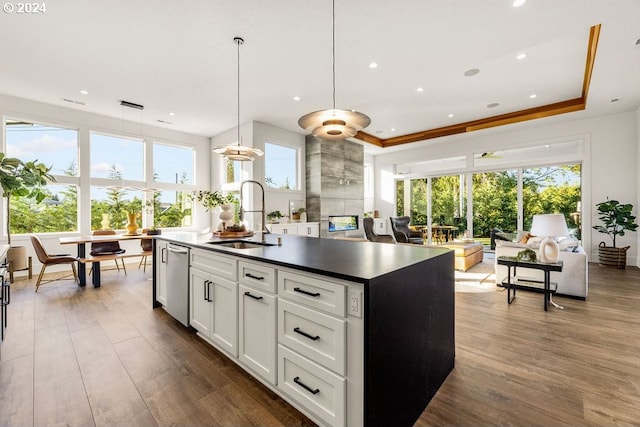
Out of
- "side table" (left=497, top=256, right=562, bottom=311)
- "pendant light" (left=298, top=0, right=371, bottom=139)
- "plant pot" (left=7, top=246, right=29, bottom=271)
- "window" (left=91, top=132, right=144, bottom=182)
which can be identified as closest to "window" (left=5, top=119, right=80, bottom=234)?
"window" (left=91, top=132, right=144, bottom=182)

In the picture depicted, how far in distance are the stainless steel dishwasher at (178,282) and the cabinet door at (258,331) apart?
97cm

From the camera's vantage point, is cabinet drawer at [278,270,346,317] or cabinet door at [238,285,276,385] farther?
cabinet door at [238,285,276,385]

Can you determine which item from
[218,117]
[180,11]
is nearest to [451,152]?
[218,117]

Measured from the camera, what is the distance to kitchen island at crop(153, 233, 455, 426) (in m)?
1.24

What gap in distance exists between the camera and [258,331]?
1.78 m

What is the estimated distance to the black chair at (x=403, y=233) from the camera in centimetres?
684

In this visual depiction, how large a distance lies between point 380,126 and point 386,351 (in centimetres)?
661

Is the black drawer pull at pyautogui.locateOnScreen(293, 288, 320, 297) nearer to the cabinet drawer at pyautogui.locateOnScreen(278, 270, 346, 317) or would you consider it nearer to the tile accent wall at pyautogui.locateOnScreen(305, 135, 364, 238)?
the cabinet drawer at pyautogui.locateOnScreen(278, 270, 346, 317)

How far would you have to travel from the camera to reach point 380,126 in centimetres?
715

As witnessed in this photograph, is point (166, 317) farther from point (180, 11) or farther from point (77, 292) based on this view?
point (180, 11)

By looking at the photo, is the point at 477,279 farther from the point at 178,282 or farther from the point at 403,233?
the point at 178,282

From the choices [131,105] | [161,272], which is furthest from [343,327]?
[131,105]

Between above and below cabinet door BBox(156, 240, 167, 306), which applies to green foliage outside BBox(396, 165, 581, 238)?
above

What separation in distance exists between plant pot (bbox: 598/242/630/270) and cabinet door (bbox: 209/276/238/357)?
702 centimetres
